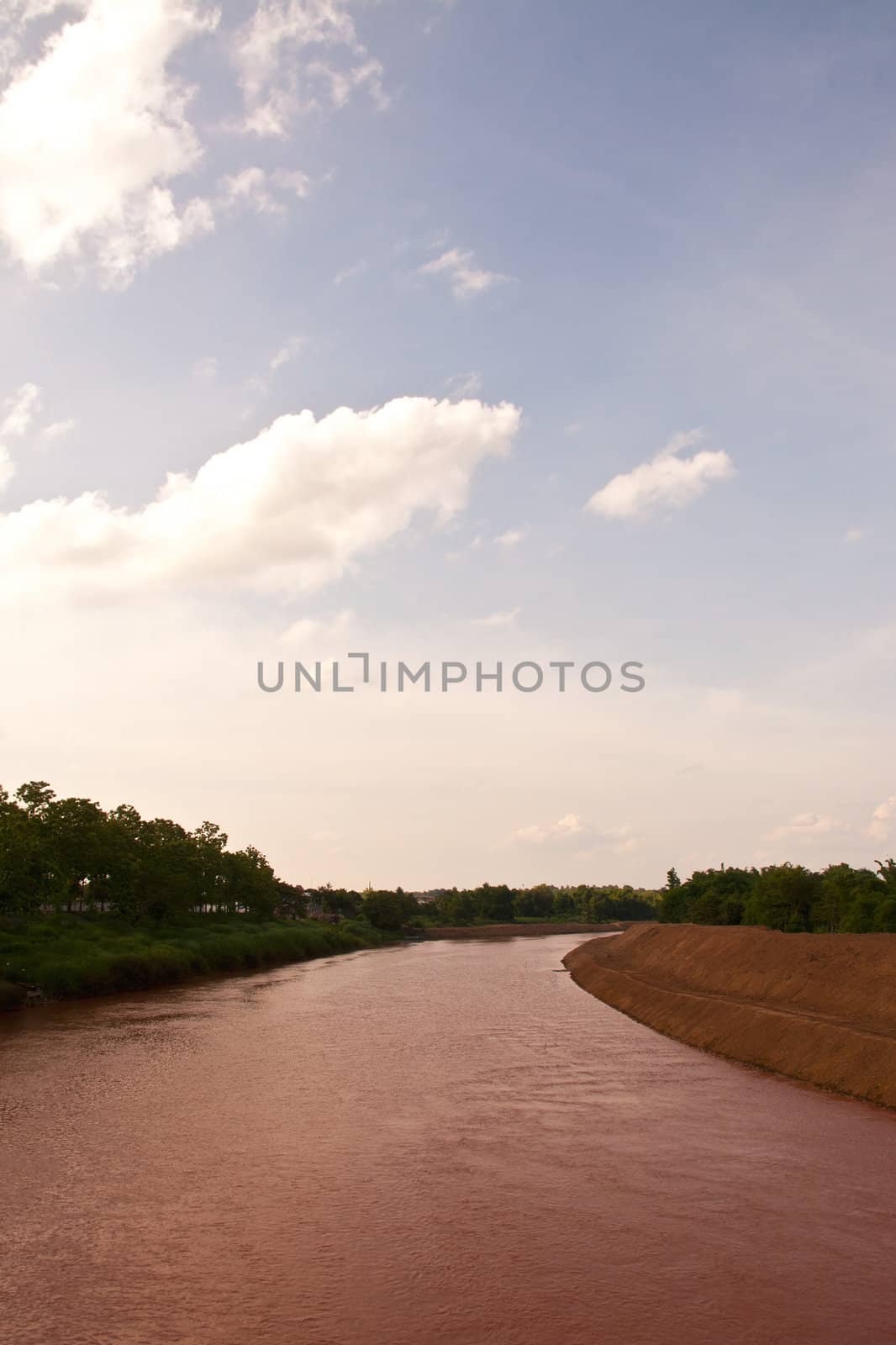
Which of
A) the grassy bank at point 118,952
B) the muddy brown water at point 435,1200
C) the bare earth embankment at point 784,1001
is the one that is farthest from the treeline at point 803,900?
the grassy bank at point 118,952

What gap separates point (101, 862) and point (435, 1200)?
6629 centimetres

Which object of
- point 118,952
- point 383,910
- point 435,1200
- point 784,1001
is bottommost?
point 383,910

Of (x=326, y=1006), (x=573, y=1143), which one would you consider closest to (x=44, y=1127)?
(x=573, y=1143)

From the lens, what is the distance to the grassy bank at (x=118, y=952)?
54.0 meters

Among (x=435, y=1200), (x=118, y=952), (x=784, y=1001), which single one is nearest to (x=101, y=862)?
(x=118, y=952)

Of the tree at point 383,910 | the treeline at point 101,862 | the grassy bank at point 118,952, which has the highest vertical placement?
the treeline at point 101,862

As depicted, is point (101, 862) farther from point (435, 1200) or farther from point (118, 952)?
point (435, 1200)

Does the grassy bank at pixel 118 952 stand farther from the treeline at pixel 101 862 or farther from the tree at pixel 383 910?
the tree at pixel 383 910

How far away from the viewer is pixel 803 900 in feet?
269

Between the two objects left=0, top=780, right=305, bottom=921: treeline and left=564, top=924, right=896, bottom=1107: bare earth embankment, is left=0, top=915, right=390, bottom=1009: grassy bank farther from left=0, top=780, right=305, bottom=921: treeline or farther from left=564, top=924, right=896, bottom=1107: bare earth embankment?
left=564, top=924, right=896, bottom=1107: bare earth embankment

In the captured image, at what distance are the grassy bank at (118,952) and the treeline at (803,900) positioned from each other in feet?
152

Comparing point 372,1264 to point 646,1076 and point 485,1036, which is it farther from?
point 485,1036

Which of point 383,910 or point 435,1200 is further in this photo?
point 383,910

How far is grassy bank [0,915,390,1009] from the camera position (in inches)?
2126
